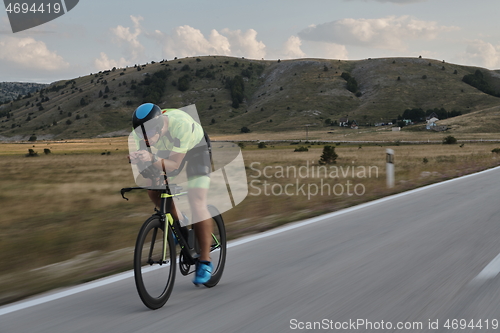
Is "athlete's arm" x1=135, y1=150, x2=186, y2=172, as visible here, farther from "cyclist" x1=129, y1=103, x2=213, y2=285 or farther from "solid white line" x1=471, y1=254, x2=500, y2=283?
"solid white line" x1=471, y1=254, x2=500, y2=283

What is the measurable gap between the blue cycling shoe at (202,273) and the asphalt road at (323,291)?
0.14 meters

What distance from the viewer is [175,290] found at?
4.41 m

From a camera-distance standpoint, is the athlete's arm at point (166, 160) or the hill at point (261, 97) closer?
the athlete's arm at point (166, 160)

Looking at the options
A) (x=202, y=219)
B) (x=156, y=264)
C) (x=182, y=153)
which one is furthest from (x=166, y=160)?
(x=156, y=264)

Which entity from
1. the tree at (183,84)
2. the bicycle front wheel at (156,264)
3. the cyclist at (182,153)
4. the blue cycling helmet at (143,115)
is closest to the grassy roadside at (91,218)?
the bicycle front wheel at (156,264)

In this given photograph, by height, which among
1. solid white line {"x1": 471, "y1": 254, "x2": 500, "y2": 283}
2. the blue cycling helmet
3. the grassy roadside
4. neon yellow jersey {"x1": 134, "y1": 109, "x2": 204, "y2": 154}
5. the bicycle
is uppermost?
the blue cycling helmet

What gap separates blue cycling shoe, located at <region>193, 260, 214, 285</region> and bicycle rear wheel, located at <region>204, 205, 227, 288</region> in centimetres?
27

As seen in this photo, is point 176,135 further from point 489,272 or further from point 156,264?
point 489,272

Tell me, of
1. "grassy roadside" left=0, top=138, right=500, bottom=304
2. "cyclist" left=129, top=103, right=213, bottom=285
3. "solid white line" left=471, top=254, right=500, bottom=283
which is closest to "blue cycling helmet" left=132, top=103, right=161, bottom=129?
"cyclist" left=129, top=103, right=213, bottom=285

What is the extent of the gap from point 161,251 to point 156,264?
0.12m

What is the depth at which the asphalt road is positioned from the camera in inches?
140

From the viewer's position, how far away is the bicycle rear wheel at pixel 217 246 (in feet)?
15.2

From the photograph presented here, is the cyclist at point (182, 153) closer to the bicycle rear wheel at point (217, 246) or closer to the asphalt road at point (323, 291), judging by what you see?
the bicycle rear wheel at point (217, 246)

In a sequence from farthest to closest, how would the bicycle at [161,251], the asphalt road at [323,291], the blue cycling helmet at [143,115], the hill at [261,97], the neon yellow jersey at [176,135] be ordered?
the hill at [261,97] < the neon yellow jersey at [176,135] < the blue cycling helmet at [143,115] < the bicycle at [161,251] < the asphalt road at [323,291]
